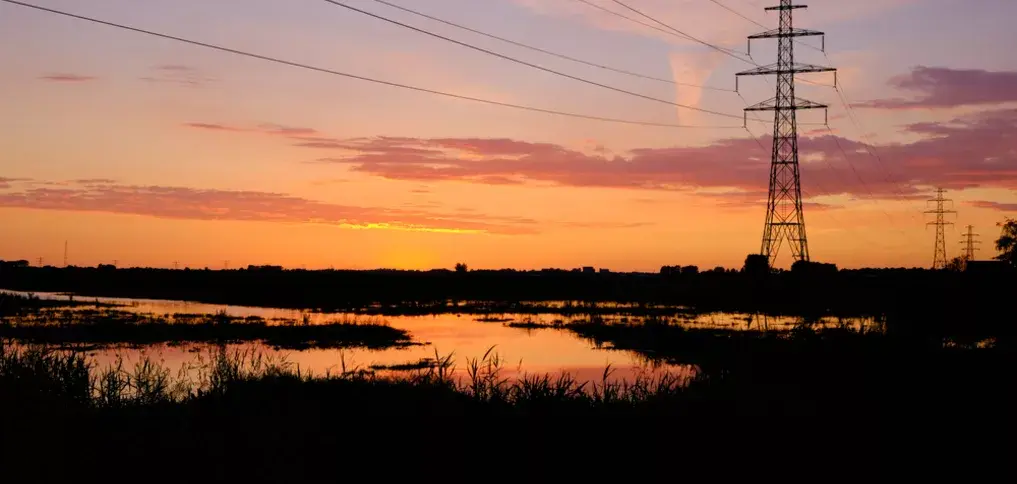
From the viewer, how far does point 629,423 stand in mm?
15562

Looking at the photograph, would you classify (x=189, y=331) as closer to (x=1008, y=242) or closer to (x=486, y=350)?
(x=486, y=350)

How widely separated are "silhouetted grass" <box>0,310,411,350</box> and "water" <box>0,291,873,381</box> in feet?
6.81

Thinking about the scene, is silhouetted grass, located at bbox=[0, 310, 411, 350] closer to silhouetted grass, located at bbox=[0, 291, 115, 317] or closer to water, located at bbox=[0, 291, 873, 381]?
water, located at bbox=[0, 291, 873, 381]

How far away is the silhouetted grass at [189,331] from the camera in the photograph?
36844mm

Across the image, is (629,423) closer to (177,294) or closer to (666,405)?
(666,405)

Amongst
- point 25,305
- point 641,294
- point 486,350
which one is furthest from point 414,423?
point 641,294

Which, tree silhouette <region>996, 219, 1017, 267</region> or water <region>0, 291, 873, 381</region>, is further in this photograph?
tree silhouette <region>996, 219, 1017, 267</region>

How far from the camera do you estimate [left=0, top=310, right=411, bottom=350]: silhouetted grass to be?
36844 mm

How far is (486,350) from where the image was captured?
36.9m

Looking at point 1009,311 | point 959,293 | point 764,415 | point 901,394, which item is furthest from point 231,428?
point 959,293

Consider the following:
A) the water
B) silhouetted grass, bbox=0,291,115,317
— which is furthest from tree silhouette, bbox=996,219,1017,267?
silhouetted grass, bbox=0,291,115,317

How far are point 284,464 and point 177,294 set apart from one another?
77.7m

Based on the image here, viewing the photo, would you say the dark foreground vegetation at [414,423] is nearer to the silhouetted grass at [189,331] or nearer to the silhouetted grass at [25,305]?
the silhouetted grass at [189,331]

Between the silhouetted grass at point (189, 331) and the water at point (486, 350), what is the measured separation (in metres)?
2.07
